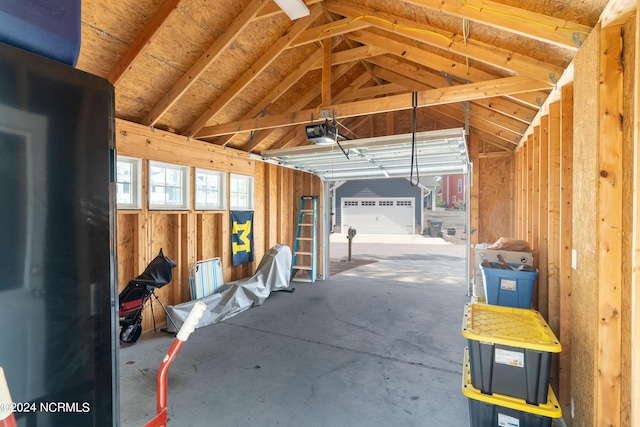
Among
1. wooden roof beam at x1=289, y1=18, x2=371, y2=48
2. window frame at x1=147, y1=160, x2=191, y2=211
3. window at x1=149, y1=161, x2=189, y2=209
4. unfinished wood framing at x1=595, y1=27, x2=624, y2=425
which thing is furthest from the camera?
window frame at x1=147, y1=160, x2=191, y2=211

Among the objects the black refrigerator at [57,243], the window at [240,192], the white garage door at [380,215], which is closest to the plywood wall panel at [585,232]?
the black refrigerator at [57,243]

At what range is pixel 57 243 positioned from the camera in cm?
79

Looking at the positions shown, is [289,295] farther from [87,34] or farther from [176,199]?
[87,34]

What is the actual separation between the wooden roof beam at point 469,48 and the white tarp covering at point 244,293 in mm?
4142

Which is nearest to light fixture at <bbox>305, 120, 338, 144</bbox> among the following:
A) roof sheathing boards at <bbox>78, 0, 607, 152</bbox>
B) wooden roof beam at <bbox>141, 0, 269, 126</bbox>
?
roof sheathing boards at <bbox>78, 0, 607, 152</bbox>

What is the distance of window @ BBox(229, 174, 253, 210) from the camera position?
558 centimetres

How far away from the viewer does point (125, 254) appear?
12.6 feet

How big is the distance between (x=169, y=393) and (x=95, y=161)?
98.5 inches

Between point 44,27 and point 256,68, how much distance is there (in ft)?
11.9

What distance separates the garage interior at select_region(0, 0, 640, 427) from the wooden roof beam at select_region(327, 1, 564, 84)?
0.5 inches

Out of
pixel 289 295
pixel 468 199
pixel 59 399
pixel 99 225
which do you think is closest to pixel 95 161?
pixel 99 225

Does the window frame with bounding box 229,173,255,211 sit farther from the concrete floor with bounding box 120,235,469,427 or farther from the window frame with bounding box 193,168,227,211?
the concrete floor with bounding box 120,235,469,427

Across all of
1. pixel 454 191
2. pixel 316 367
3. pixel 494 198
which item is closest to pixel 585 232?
pixel 316 367

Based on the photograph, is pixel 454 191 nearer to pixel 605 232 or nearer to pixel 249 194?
pixel 249 194
